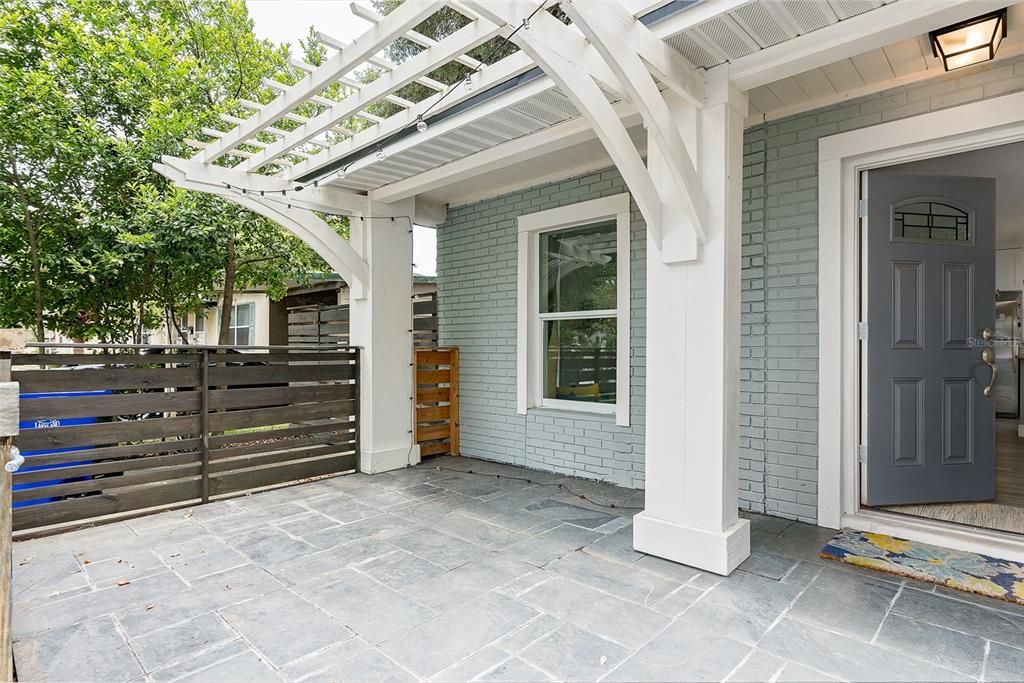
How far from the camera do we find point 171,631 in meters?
2.06

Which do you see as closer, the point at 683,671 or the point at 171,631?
the point at 683,671

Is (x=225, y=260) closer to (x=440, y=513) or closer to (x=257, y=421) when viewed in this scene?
(x=257, y=421)

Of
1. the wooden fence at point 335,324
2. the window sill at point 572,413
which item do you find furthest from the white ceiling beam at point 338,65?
the window sill at point 572,413

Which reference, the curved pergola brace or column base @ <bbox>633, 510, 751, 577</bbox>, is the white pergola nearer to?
column base @ <bbox>633, 510, 751, 577</bbox>

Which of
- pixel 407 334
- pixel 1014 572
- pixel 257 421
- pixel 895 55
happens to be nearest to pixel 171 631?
pixel 257 421

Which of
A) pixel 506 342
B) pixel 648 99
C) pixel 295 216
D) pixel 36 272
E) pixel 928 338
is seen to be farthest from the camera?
pixel 36 272

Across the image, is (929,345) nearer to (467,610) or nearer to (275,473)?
(467,610)

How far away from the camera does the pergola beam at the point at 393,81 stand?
2.32 meters

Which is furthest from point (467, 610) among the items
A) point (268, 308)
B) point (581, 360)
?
point (268, 308)

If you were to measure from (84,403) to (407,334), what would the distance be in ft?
7.68

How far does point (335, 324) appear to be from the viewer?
673cm

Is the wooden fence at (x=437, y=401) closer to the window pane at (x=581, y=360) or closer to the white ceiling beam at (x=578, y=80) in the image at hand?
the window pane at (x=581, y=360)

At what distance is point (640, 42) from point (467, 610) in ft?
7.99

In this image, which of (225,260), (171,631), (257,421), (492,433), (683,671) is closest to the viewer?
(683,671)
